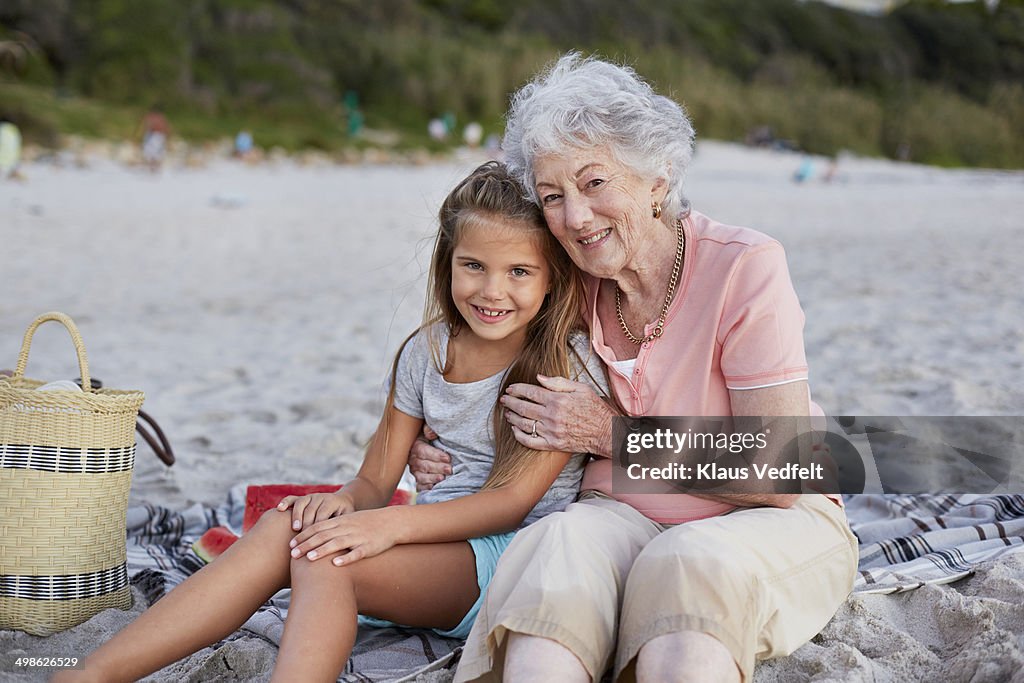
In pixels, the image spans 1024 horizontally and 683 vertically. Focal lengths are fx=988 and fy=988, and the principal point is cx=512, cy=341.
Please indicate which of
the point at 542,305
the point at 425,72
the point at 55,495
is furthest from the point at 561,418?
the point at 425,72

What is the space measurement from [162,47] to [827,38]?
118 ft

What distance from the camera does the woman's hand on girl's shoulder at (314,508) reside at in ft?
7.41

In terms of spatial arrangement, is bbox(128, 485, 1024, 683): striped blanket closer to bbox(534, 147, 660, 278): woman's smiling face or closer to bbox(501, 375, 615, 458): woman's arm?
bbox(501, 375, 615, 458): woman's arm

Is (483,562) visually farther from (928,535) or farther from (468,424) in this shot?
(928,535)

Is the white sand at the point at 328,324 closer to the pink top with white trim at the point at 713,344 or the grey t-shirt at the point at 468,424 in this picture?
the grey t-shirt at the point at 468,424

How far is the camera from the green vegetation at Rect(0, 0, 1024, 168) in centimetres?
2389

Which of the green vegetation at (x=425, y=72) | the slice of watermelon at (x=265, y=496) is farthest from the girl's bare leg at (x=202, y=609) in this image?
the green vegetation at (x=425, y=72)

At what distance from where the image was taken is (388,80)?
29047 mm

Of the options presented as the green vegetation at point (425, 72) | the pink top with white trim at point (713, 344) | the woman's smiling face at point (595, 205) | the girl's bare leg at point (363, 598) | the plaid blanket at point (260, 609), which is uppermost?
the green vegetation at point (425, 72)

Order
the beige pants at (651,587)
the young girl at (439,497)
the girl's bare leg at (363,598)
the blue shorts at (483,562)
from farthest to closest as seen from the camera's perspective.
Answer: the blue shorts at (483,562) → the young girl at (439,497) → the girl's bare leg at (363,598) → the beige pants at (651,587)

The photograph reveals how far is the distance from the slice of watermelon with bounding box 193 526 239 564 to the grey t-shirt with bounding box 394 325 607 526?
775mm

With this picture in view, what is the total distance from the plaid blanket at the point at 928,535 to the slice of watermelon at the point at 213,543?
72.5 inches

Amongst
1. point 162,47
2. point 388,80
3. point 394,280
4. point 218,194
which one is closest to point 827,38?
point 388,80

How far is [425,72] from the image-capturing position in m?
28.9
